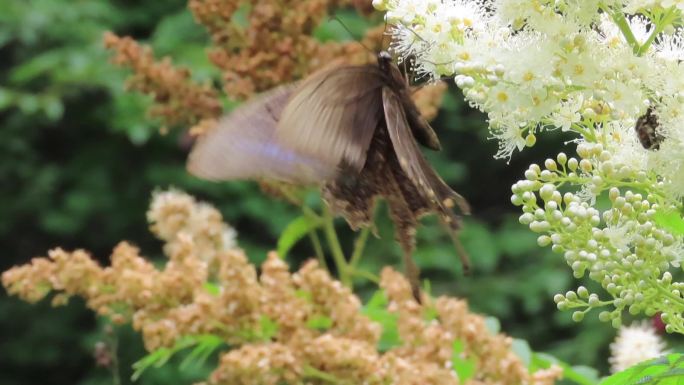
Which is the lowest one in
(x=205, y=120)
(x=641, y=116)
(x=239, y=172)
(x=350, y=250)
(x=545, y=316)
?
(x=641, y=116)

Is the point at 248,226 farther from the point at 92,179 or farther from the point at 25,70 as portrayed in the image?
the point at 25,70

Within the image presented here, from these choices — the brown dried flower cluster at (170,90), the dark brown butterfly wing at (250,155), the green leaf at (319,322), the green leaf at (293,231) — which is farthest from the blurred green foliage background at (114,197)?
the dark brown butterfly wing at (250,155)

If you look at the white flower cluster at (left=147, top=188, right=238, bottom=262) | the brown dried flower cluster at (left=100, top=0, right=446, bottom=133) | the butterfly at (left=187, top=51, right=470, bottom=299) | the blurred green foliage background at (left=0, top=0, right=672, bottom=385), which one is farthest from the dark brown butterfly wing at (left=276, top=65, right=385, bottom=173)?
the blurred green foliage background at (left=0, top=0, right=672, bottom=385)

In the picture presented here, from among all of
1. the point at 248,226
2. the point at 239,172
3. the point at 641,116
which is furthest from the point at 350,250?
the point at 641,116

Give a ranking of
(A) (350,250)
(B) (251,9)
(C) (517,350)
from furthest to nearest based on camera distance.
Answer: (A) (350,250) < (B) (251,9) < (C) (517,350)

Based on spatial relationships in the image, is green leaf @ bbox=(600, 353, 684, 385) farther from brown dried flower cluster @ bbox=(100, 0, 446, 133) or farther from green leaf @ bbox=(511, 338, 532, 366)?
brown dried flower cluster @ bbox=(100, 0, 446, 133)

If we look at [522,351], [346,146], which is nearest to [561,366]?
[522,351]
